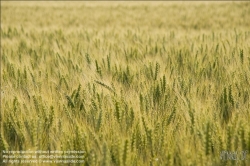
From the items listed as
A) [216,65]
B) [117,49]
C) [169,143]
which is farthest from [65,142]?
[117,49]

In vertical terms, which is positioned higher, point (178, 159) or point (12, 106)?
point (12, 106)

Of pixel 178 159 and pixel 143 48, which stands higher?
pixel 143 48

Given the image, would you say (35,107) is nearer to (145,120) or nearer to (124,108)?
(124,108)

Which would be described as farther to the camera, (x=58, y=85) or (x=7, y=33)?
(x=7, y=33)

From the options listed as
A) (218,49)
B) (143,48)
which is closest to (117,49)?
(143,48)

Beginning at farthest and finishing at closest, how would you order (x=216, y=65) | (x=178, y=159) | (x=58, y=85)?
1. (x=216, y=65)
2. (x=58, y=85)
3. (x=178, y=159)

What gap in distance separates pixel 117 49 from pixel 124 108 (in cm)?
163

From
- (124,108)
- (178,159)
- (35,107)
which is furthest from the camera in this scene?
(35,107)

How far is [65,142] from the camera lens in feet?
3.46

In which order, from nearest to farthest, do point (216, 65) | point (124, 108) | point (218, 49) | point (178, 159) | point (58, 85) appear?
1. point (178, 159)
2. point (124, 108)
3. point (58, 85)
4. point (216, 65)
5. point (218, 49)

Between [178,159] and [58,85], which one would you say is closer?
[178,159]

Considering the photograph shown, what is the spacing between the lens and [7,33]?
4.56 meters

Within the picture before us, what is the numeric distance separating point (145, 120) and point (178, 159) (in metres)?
0.21

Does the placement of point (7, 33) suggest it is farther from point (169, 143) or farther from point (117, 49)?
point (169, 143)
